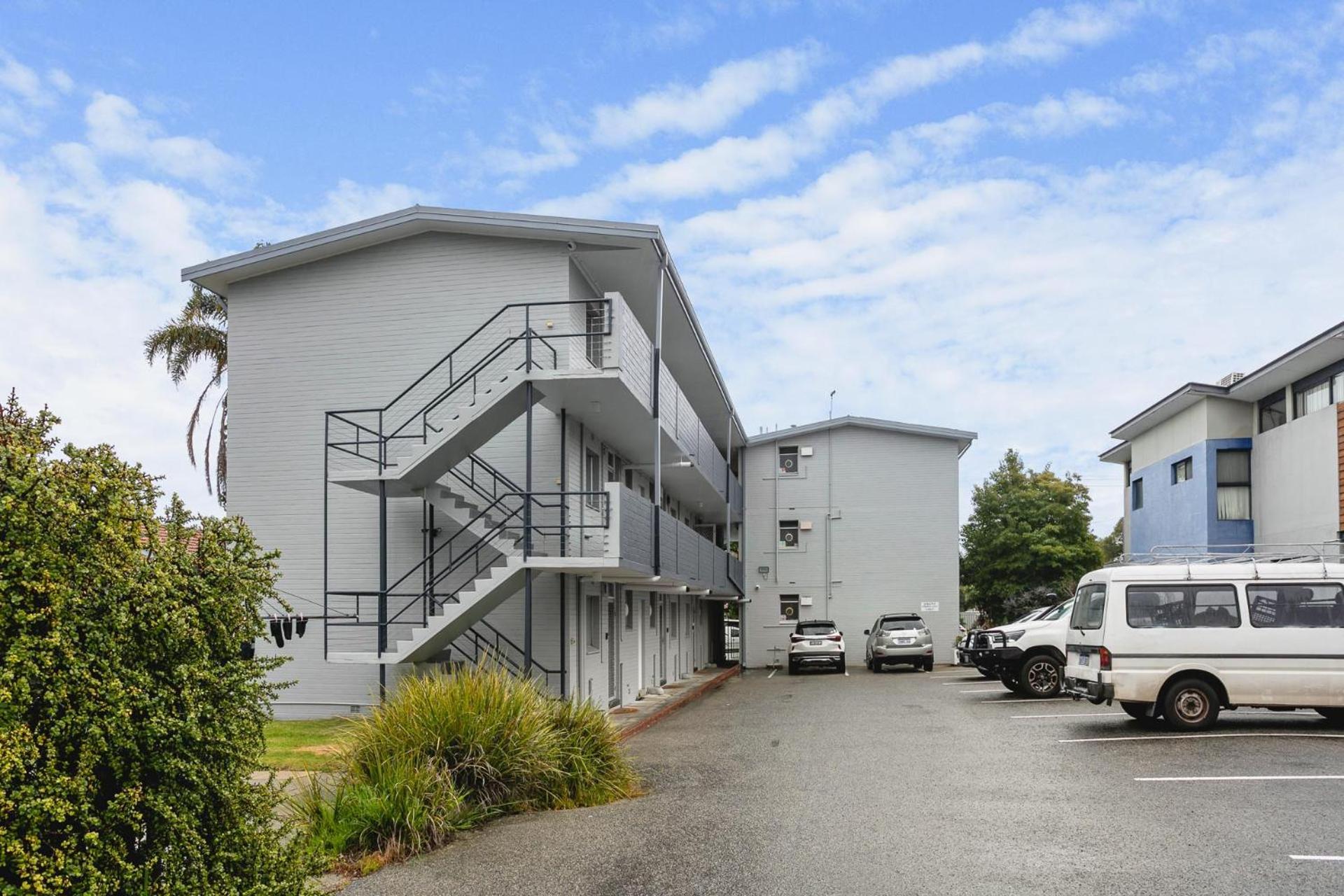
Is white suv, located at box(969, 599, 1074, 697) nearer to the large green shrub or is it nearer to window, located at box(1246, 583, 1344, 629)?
window, located at box(1246, 583, 1344, 629)

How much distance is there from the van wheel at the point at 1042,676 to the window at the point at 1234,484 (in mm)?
11836

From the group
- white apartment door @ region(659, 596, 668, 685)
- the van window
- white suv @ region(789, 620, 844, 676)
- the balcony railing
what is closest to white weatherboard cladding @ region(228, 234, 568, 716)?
the balcony railing

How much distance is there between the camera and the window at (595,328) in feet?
57.5

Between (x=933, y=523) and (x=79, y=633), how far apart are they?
120 ft

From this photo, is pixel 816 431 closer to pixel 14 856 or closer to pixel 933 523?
pixel 933 523

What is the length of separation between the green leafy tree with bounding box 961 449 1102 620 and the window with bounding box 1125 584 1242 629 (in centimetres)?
3555

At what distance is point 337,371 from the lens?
18.8 m

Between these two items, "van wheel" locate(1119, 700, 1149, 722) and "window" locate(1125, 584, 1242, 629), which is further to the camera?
"van wheel" locate(1119, 700, 1149, 722)

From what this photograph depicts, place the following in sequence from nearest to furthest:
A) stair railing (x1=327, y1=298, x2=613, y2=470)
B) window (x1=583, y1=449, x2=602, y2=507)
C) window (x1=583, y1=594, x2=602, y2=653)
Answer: stair railing (x1=327, y1=298, x2=613, y2=470)
window (x1=583, y1=594, x2=602, y2=653)
window (x1=583, y1=449, x2=602, y2=507)

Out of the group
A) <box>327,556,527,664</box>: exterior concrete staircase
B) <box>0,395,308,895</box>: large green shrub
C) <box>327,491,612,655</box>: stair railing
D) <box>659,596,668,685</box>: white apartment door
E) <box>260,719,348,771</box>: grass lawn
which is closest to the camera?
<box>0,395,308,895</box>: large green shrub

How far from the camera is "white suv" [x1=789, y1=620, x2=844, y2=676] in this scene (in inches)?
1271

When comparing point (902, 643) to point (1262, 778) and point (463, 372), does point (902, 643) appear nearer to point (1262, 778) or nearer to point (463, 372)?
point (463, 372)

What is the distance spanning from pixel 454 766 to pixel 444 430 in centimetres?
611

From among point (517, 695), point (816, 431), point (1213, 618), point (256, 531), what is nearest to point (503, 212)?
point (256, 531)
